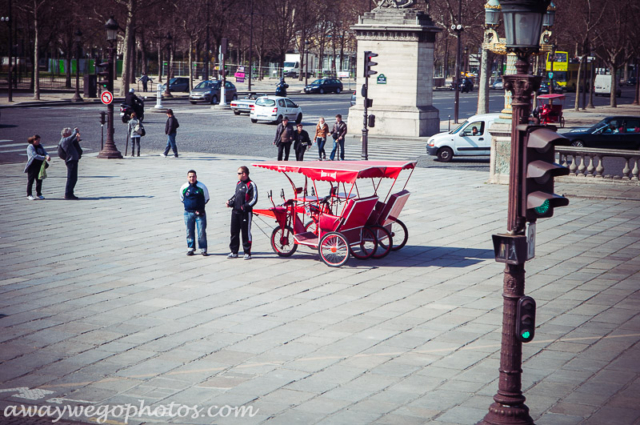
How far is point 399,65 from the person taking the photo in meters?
37.0

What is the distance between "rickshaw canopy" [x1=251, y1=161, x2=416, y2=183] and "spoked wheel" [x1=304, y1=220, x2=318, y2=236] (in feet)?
2.89

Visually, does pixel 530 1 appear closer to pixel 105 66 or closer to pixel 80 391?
pixel 80 391

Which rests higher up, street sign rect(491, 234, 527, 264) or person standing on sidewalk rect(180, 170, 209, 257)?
street sign rect(491, 234, 527, 264)

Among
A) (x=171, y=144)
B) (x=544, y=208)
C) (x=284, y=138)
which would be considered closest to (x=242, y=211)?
(x=544, y=208)

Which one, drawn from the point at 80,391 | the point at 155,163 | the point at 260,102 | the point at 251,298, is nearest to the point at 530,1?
the point at 80,391

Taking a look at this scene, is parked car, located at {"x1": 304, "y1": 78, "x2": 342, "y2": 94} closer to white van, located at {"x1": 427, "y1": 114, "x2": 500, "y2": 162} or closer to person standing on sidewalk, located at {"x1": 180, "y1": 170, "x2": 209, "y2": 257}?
white van, located at {"x1": 427, "y1": 114, "x2": 500, "y2": 162}

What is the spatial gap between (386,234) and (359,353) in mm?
5111

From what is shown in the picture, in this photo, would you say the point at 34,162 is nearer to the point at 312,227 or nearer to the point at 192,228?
the point at 192,228

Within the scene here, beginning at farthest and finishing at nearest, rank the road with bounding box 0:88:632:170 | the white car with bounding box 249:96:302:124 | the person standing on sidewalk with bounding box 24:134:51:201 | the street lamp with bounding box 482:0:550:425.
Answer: the white car with bounding box 249:96:302:124
the road with bounding box 0:88:632:170
the person standing on sidewalk with bounding box 24:134:51:201
the street lamp with bounding box 482:0:550:425

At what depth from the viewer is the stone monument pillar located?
36.8 metres

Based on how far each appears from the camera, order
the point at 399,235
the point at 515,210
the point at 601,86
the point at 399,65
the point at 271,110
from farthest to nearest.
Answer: the point at 601,86 < the point at 271,110 < the point at 399,65 < the point at 399,235 < the point at 515,210

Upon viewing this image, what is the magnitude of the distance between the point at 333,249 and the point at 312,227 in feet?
5.03

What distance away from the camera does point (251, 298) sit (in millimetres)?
11414

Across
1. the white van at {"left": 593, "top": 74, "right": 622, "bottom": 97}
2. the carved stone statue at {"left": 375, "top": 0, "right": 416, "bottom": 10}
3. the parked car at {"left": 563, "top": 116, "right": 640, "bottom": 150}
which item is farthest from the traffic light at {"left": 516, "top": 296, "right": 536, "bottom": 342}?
the white van at {"left": 593, "top": 74, "right": 622, "bottom": 97}
